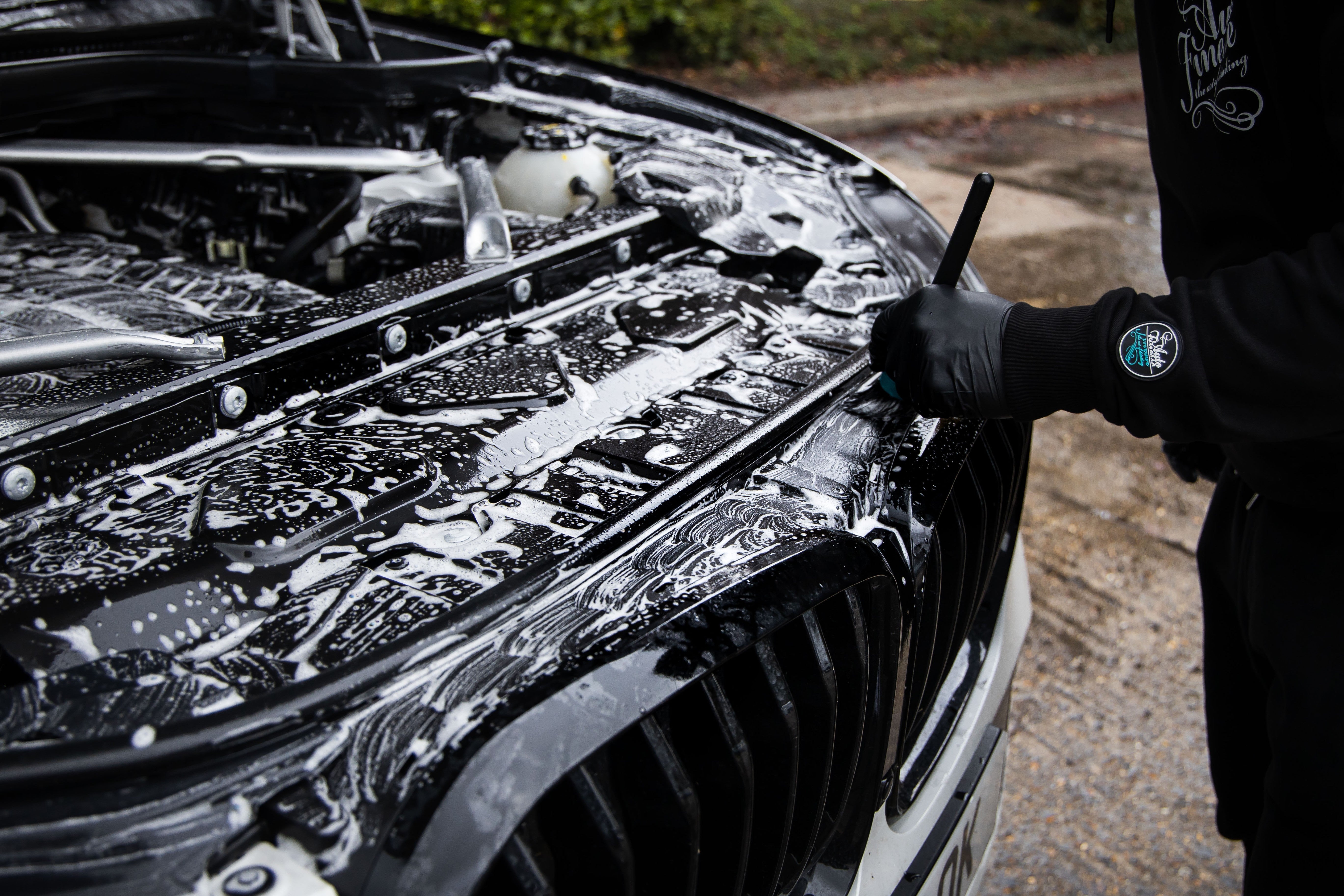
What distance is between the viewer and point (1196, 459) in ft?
5.90

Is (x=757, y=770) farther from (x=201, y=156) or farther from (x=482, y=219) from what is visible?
(x=201, y=156)

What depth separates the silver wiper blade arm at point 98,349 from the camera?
1017mm

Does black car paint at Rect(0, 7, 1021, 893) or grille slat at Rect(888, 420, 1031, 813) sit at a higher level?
black car paint at Rect(0, 7, 1021, 893)

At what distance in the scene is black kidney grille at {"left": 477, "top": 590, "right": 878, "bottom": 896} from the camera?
0.80 metres

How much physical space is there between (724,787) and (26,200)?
1648mm

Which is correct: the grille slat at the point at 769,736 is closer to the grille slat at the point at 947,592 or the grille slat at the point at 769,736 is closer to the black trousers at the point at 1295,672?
the grille slat at the point at 947,592

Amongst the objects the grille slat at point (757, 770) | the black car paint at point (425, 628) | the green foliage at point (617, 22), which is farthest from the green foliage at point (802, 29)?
the grille slat at point (757, 770)

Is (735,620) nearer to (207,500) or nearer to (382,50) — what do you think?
(207,500)

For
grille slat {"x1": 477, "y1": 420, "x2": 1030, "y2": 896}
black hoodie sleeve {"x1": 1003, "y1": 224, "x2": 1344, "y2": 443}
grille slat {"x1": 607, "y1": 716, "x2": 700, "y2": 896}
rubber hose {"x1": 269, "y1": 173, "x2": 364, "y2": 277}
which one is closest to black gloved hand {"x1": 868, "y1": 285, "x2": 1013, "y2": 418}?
black hoodie sleeve {"x1": 1003, "y1": 224, "x2": 1344, "y2": 443}

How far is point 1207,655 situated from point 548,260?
4.04ft

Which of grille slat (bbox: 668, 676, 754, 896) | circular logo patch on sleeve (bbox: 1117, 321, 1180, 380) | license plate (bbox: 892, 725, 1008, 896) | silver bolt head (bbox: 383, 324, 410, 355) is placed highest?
circular logo patch on sleeve (bbox: 1117, 321, 1180, 380)

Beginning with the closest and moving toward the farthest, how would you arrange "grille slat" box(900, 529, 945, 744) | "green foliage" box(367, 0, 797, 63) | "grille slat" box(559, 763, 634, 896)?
"grille slat" box(559, 763, 634, 896) → "grille slat" box(900, 529, 945, 744) → "green foliage" box(367, 0, 797, 63)

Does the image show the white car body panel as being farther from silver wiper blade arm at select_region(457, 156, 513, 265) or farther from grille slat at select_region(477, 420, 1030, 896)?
silver wiper blade arm at select_region(457, 156, 513, 265)

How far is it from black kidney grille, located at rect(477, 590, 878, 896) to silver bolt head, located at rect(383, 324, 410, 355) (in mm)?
596
